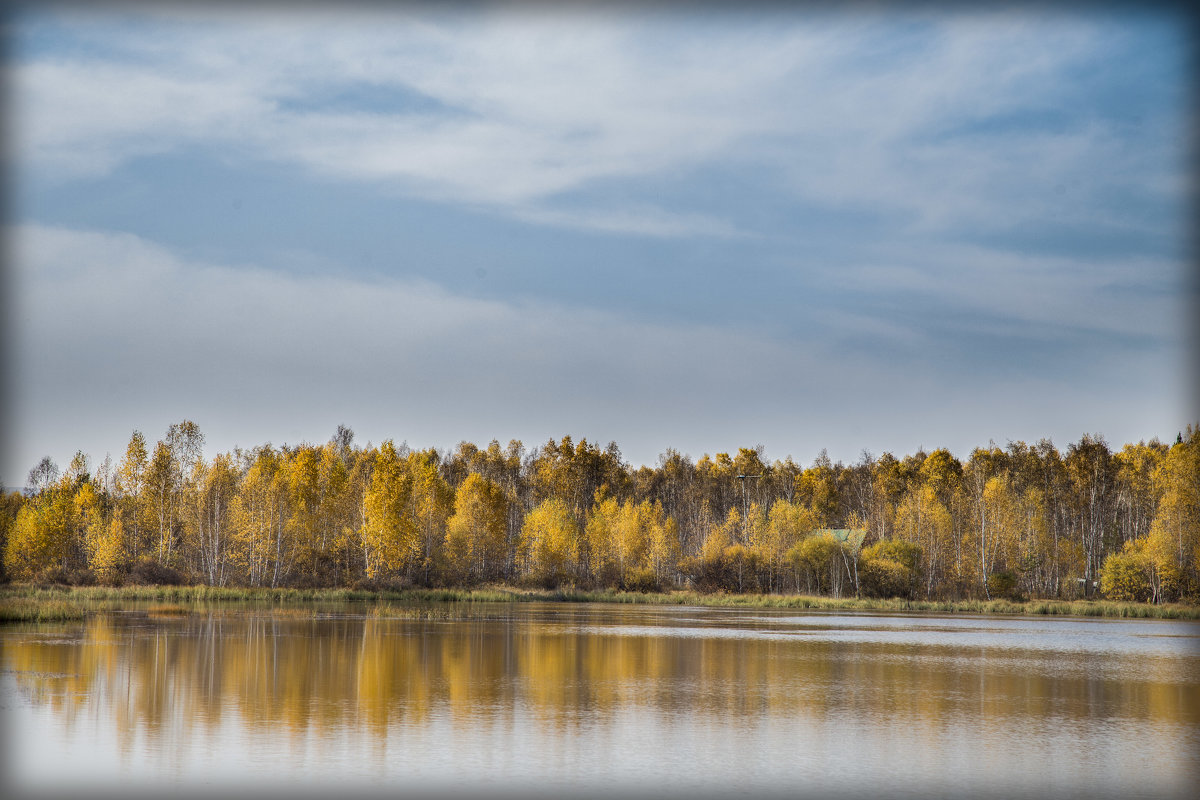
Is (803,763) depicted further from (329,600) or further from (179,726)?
(329,600)

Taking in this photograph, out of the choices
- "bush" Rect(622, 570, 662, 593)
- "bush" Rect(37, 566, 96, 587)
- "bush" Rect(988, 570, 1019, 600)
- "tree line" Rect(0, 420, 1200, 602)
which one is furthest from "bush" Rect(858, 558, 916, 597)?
"bush" Rect(37, 566, 96, 587)

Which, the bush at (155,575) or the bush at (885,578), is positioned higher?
the bush at (155,575)

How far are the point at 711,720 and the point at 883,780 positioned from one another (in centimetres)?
431

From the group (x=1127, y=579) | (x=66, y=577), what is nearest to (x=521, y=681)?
(x=66, y=577)

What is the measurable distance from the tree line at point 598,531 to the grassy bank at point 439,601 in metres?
3.90

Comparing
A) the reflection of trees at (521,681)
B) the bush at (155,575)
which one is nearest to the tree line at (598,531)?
the bush at (155,575)

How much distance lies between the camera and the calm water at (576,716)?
12109 millimetres

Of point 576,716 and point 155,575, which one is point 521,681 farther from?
point 155,575

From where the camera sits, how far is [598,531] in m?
78.6

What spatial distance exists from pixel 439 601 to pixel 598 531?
2504 cm

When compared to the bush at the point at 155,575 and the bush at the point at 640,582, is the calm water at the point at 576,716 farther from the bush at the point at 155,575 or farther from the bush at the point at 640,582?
the bush at the point at 640,582

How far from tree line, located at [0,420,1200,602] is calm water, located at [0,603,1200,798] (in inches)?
1251

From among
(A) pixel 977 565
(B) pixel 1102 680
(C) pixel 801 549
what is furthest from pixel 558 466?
(B) pixel 1102 680

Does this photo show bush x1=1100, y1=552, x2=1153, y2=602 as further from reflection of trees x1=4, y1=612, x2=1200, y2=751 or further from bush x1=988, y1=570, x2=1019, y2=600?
reflection of trees x1=4, y1=612, x2=1200, y2=751
